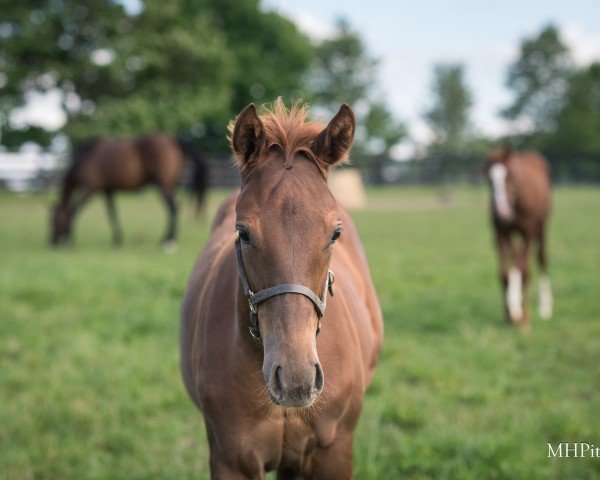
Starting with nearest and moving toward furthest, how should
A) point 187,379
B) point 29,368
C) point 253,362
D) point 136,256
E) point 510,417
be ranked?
point 253,362 → point 187,379 → point 510,417 → point 29,368 → point 136,256

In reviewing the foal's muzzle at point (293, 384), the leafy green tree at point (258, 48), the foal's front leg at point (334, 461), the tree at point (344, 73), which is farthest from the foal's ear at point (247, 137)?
the tree at point (344, 73)

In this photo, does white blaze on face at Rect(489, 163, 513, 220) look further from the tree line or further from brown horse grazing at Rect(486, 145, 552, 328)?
the tree line

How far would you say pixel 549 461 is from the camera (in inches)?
135

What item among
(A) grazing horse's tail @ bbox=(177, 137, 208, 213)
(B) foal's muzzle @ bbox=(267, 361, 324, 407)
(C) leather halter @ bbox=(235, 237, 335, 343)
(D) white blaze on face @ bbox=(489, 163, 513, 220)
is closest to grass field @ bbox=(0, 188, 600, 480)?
(D) white blaze on face @ bbox=(489, 163, 513, 220)

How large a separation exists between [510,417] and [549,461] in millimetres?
625

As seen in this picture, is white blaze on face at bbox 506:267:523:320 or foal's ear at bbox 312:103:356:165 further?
white blaze on face at bbox 506:267:523:320

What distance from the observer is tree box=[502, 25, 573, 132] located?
Answer: 5300cm

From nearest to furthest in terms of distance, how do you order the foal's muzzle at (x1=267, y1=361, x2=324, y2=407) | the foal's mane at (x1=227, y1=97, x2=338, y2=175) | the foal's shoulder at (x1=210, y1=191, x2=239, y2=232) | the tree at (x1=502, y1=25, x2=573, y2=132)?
the foal's muzzle at (x1=267, y1=361, x2=324, y2=407)
the foal's mane at (x1=227, y1=97, x2=338, y2=175)
the foal's shoulder at (x1=210, y1=191, x2=239, y2=232)
the tree at (x1=502, y1=25, x2=573, y2=132)

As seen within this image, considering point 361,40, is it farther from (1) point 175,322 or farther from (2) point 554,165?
(1) point 175,322

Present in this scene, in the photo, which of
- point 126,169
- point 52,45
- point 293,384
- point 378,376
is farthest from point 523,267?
point 52,45

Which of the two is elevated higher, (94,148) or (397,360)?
(94,148)

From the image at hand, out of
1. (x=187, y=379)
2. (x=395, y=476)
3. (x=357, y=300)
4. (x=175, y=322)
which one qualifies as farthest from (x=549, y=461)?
(x=175, y=322)

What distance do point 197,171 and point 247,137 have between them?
1131 centimetres

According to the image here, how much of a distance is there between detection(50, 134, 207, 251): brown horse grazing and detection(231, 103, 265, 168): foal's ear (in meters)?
10.8
